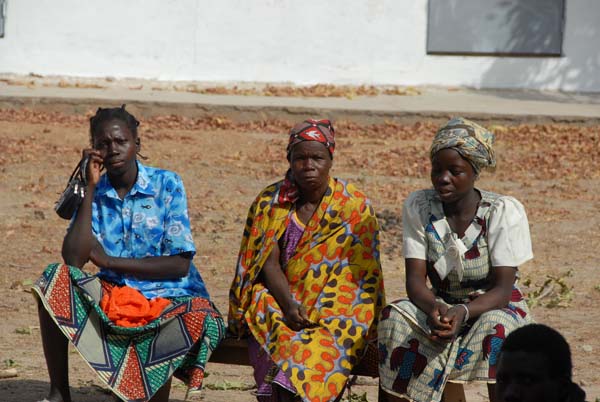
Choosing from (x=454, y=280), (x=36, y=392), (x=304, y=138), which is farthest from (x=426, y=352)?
(x=36, y=392)

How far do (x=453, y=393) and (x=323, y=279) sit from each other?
79cm

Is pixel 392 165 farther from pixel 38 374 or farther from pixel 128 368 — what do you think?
pixel 128 368

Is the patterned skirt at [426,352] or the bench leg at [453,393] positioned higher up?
the patterned skirt at [426,352]

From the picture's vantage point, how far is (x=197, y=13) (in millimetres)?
16844

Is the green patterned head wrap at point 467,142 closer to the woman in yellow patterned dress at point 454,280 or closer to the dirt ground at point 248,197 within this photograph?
the woman in yellow patterned dress at point 454,280

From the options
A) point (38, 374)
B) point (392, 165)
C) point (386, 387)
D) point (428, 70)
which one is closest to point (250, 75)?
point (428, 70)

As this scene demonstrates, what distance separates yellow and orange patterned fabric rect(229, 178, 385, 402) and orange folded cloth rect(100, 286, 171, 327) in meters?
0.37

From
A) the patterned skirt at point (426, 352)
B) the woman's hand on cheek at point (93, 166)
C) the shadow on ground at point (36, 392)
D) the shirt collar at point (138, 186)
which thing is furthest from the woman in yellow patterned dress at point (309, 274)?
the shadow on ground at point (36, 392)

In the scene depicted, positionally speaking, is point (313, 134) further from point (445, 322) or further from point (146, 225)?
point (445, 322)

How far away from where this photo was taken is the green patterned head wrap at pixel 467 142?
4931 mm

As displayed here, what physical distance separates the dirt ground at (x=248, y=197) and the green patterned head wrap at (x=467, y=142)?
1.49 metres

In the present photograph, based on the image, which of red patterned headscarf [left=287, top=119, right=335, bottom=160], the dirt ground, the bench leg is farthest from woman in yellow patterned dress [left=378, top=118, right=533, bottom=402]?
the dirt ground

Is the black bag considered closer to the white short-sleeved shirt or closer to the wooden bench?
the wooden bench

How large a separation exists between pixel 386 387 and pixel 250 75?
12.5 meters
